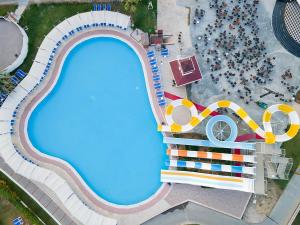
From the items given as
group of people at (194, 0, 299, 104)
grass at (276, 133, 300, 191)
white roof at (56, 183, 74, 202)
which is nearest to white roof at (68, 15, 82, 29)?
group of people at (194, 0, 299, 104)

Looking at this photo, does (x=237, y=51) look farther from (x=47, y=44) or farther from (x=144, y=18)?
(x=47, y=44)

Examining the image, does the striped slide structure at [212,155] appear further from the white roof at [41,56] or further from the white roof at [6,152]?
the white roof at [41,56]

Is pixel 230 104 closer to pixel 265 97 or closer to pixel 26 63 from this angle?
pixel 265 97

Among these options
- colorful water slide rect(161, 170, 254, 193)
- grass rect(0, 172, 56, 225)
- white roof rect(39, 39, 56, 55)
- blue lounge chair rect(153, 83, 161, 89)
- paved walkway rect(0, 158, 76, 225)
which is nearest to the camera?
colorful water slide rect(161, 170, 254, 193)

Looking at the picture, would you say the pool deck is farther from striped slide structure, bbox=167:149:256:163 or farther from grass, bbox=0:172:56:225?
striped slide structure, bbox=167:149:256:163

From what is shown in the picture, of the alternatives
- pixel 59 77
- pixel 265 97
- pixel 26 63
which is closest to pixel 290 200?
pixel 265 97

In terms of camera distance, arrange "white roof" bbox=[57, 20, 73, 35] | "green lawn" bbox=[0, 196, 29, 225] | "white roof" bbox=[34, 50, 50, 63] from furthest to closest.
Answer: "white roof" bbox=[57, 20, 73, 35]
"white roof" bbox=[34, 50, 50, 63]
"green lawn" bbox=[0, 196, 29, 225]

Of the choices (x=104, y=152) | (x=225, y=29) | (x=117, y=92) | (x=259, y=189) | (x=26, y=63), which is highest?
A: (x=225, y=29)
